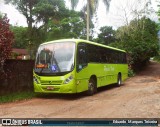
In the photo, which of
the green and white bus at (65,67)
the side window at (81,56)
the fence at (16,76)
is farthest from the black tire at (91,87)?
the fence at (16,76)

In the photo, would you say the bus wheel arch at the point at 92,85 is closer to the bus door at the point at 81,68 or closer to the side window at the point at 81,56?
the bus door at the point at 81,68

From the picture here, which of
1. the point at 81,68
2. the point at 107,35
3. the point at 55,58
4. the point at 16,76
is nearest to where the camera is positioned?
the point at 55,58

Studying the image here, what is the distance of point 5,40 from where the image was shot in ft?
44.6

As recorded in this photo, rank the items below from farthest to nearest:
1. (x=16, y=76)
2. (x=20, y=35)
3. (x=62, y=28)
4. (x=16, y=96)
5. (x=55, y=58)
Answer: (x=20, y=35) → (x=62, y=28) → (x=16, y=76) → (x=16, y=96) → (x=55, y=58)

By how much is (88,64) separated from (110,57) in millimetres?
4837

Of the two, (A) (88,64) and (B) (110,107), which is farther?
(A) (88,64)

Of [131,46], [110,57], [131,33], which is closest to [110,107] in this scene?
[110,57]

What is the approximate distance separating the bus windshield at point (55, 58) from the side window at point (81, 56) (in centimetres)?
43

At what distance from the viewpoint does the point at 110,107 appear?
11188 mm

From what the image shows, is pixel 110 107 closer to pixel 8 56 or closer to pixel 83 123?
pixel 83 123

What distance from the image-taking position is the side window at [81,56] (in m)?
13.8

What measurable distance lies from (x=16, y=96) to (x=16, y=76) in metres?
1.53

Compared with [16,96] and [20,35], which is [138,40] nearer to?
[20,35]

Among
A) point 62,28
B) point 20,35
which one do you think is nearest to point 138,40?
point 62,28
